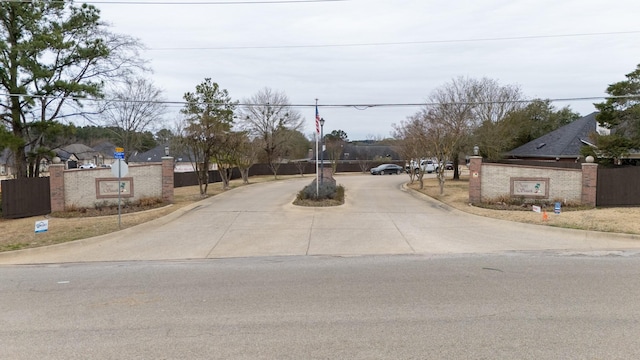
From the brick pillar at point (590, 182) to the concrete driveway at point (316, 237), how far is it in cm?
526

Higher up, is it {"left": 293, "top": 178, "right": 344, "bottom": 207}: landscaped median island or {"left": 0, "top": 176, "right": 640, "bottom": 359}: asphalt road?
{"left": 293, "top": 178, "right": 344, "bottom": 207}: landscaped median island

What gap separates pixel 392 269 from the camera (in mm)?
8312

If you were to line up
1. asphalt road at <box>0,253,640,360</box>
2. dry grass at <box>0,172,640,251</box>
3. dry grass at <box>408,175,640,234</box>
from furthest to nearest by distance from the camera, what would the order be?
1. dry grass at <box>408,175,640,234</box>
2. dry grass at <box>0,172,640,251</box>
3. asphalt road at <box>0,253,640,360</box>

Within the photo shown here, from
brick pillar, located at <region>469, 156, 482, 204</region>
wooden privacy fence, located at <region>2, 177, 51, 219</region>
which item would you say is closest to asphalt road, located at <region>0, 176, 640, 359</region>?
→ brick pillar, located at <region>469, 156, 482, 204</region>

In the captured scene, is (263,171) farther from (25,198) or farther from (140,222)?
(140,222)

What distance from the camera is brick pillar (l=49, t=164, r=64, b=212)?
727 inches

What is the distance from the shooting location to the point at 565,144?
103 feet

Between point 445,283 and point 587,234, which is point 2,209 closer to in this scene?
point 445,283

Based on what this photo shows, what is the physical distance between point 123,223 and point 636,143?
22224mm

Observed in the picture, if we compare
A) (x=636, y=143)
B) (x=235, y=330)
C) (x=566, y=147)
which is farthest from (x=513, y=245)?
(x=566, y=147)

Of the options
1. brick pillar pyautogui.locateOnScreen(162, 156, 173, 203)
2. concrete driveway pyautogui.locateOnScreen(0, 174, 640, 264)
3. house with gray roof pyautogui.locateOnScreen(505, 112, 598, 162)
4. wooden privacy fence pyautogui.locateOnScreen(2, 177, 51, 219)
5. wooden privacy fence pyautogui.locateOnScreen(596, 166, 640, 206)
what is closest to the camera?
concrete driveway pyautogui.locateOnScreen(0, 174, 640, 264)

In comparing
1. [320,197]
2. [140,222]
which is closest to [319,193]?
[320,197]

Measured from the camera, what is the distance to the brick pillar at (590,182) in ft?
56.4

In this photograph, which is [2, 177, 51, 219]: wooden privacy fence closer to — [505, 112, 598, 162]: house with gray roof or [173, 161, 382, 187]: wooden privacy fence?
[173, 161, 382, 187]: wooden privacy fence
